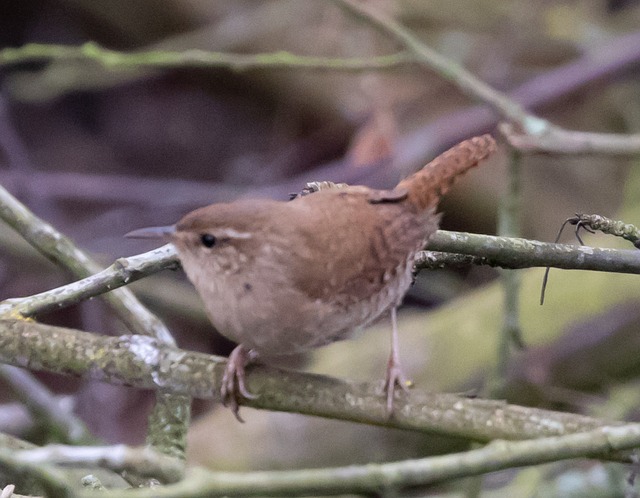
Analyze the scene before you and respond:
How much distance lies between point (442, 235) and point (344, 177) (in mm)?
2588

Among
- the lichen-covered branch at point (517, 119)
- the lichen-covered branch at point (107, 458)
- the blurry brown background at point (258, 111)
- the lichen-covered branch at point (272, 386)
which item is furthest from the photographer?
the blurry brown background at point (258, 111)

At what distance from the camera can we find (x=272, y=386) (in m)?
1.72

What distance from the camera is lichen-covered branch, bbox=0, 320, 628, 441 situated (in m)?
1.62

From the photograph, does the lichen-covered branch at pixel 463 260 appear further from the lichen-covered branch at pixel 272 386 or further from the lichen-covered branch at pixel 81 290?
the lichen-covered branch at pixel 272 386

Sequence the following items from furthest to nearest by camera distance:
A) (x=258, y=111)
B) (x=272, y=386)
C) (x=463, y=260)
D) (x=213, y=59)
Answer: (x=258, y=111) → (x=213, y=59) → (x=463, y=260) → (x=272, y=386)

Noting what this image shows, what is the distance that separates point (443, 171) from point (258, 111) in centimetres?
433

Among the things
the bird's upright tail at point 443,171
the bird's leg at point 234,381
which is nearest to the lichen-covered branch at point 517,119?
the bird's upright tail at point 443,171

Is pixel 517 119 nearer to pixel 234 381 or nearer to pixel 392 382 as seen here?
pixel 392 382

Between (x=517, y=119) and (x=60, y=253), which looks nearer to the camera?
(x=60, y=253)

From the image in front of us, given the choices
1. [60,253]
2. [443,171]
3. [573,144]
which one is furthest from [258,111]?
[443,171]

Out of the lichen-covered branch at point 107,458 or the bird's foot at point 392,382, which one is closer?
the lichen-covered branch at point 107,458

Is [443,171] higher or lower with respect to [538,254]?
higher

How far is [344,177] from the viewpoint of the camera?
446 cm

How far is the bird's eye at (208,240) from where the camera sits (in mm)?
1812
